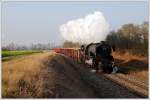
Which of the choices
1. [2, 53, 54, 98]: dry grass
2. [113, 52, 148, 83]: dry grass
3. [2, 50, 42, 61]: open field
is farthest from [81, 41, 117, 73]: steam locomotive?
[2, 53, 54, 98]: dry grass

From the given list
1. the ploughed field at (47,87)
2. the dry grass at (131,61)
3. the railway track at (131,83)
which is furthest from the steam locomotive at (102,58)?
the ploughed field at (47,87)

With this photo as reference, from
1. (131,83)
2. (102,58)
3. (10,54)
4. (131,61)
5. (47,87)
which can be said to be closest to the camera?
(47,87)

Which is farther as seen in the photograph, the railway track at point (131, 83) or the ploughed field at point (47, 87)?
the railway track at point (131, 83)

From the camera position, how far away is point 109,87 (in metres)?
17.8

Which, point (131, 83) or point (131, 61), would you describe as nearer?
point (131, 83)

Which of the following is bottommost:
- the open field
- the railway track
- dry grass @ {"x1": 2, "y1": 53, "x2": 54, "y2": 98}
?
the railway track

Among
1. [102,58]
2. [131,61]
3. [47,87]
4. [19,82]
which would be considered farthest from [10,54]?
[47,87]

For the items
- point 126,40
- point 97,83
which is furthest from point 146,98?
point 126,40

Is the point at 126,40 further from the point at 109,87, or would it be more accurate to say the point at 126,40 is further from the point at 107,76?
the point at 109,87

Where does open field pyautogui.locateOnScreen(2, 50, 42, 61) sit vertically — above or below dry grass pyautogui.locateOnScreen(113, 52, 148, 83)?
above

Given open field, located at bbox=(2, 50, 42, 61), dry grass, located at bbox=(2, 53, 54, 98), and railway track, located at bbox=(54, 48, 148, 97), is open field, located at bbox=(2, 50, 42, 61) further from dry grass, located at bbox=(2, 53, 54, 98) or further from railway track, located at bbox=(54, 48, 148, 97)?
railway track, located at bbox=(54, 48, 148, 97)

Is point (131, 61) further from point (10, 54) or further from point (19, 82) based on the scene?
point (19, 82)

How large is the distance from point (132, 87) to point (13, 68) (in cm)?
622

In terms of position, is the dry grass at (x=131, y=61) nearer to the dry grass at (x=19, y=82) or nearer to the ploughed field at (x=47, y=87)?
the ploughed field at (x=47, y=87)
